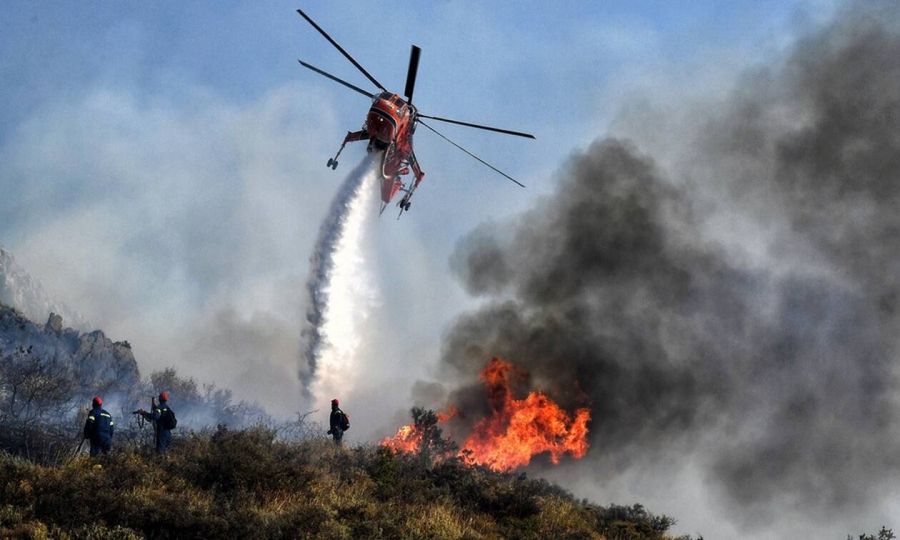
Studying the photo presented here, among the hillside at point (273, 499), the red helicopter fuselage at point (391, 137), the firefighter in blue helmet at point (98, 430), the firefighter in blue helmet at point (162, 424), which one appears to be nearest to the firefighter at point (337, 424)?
the hillside at point (273, 499)

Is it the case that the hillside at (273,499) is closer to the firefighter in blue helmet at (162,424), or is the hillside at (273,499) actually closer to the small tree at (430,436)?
the firefighter in blue helmet at (162,424)

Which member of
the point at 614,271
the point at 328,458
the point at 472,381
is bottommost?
the point at 328,458

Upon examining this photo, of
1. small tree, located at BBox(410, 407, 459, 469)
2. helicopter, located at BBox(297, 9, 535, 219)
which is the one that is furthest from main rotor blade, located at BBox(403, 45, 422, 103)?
small tree, located at BBox(410, 407, 459, 469)

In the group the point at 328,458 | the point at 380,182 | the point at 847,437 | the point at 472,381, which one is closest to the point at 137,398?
the point at 472,381

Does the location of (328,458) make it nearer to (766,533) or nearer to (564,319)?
(564,319)

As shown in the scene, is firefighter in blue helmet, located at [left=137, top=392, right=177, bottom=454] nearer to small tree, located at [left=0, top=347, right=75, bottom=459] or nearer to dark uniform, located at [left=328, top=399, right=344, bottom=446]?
small tree, located at [left=0, top=347, right=75, bottom=459]

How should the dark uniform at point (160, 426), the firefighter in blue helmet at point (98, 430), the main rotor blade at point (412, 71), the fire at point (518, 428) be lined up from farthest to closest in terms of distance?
the fire at point (518, 428), the main rotor blade at point (412, 71), the dark uniform at point (160, 426), the firefighter in blue helmet at point (98, 430)

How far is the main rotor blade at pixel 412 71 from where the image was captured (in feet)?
88.4

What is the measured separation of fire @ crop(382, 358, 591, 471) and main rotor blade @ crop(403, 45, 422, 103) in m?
16.9

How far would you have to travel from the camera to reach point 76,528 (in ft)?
35.2

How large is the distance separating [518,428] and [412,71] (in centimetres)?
1843

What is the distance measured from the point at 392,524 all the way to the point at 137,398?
1598 inches

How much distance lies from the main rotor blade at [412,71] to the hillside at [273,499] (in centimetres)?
1474

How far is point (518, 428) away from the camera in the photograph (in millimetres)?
36625
